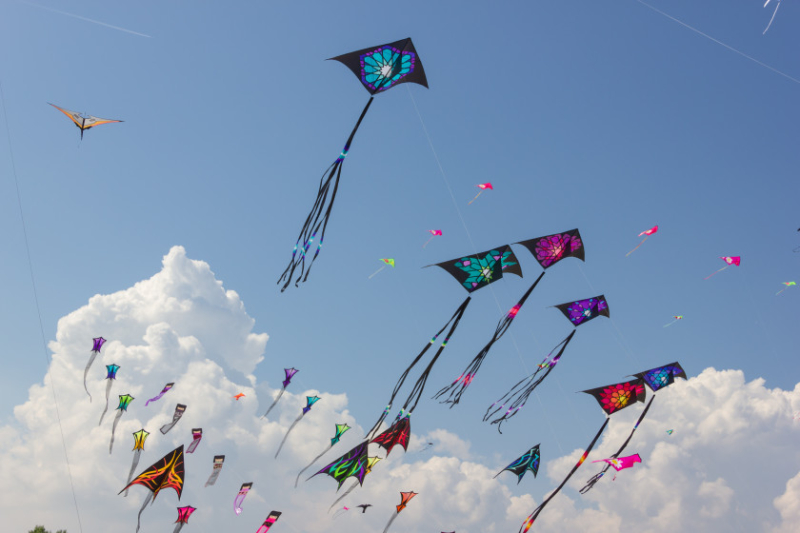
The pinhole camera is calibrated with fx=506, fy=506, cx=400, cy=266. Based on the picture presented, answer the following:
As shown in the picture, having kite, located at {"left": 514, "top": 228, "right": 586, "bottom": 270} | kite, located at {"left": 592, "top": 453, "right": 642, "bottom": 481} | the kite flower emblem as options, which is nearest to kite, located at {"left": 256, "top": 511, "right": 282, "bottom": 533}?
kite, located at {"left": 592, "top": 453, "right": 642, "bottom": 481}

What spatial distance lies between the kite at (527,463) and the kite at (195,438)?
17.2 meters

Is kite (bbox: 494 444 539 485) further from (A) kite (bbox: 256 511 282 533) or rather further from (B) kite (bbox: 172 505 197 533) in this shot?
(B) kite (bbox: 172 505 197 533)

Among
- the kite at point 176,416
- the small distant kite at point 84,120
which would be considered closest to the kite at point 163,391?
the kite at point 176,416

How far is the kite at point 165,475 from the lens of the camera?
19.1 metres

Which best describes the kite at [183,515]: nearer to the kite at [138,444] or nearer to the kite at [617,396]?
the kite at [138,444]

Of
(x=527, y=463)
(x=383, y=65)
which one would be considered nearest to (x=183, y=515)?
(x=527, y=463)

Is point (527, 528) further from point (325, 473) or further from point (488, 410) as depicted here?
point (325, 473)

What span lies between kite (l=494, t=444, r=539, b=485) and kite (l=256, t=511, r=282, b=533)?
1281 cm

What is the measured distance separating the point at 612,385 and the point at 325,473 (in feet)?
44.1

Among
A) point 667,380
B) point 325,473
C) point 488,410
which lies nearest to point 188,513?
point 325,473

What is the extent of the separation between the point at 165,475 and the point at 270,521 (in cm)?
982

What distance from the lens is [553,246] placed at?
1844cm

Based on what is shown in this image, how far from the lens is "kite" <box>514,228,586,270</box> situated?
721 inches

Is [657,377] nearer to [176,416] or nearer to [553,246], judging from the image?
[553,246]
